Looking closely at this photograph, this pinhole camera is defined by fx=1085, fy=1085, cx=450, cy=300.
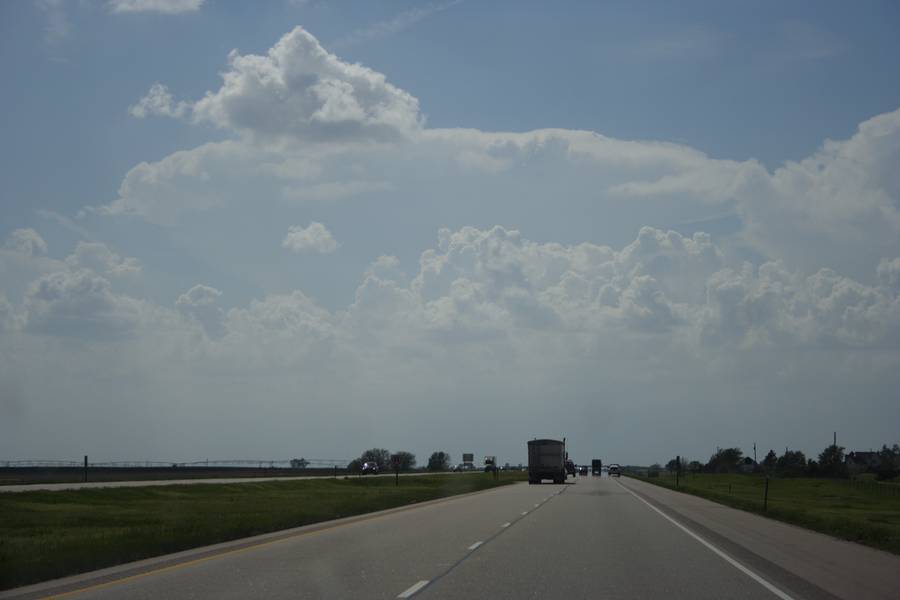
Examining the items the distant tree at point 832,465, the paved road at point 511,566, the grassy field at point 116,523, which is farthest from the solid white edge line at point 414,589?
the distant tree at point 832,465

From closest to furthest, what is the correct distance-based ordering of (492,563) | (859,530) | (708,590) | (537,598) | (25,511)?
(537,598) < (708,590) < (492,563) < (859,530) < (25,511)

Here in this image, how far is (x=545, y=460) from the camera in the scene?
8862 cm

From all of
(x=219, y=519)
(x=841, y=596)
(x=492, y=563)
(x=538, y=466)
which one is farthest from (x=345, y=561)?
(x=538, y=466)

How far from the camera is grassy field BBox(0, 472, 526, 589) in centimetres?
1855

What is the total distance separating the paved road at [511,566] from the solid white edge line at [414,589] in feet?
0.05

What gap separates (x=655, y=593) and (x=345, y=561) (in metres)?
6.44

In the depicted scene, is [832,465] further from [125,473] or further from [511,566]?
[511,566]

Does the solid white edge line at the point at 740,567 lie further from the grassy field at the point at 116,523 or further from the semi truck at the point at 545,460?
the semi truck at the point at 545,460

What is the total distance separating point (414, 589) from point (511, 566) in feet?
12.0

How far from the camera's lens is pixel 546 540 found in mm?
24344

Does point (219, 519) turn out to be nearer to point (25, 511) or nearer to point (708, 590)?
point (25, 511)

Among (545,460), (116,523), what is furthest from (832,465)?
(116,523)

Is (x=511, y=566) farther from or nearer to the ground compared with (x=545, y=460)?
nearer to the ground

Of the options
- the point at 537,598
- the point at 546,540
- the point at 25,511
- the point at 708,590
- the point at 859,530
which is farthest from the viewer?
the point at 25,511
